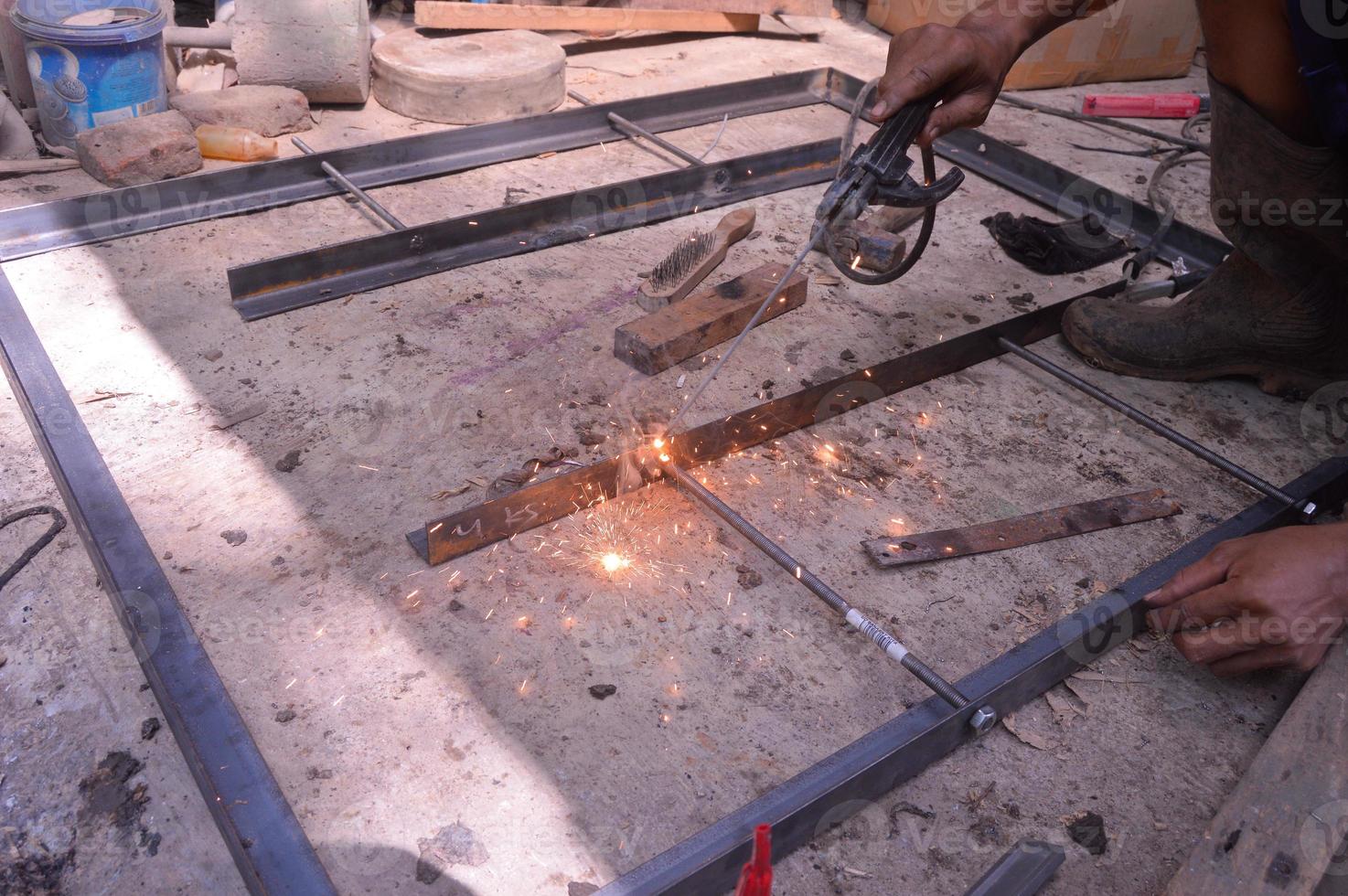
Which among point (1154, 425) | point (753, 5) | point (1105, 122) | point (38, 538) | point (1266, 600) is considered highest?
point (753, 5)

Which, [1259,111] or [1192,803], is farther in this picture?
[1259,111]

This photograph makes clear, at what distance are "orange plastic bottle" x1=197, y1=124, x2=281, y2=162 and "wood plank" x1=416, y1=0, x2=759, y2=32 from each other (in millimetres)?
1437

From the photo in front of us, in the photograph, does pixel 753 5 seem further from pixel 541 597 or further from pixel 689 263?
pixel 541 597

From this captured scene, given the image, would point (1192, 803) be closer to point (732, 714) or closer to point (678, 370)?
point (732, 714)

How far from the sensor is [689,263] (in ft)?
11.6

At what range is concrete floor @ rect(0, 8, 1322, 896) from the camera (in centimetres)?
191

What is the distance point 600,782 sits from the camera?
1982 mm

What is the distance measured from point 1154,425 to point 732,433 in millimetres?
1253

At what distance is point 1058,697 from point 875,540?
561 millimetres

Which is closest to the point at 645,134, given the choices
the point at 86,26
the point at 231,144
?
the point at 231,144

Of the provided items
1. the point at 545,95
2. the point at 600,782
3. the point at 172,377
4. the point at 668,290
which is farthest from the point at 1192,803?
the point at 545,95

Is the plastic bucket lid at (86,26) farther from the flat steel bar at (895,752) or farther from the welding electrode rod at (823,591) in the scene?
the flat steel bar at (895,752)

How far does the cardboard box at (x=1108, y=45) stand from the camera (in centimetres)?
559

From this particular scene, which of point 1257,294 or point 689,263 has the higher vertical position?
point 1257,294
